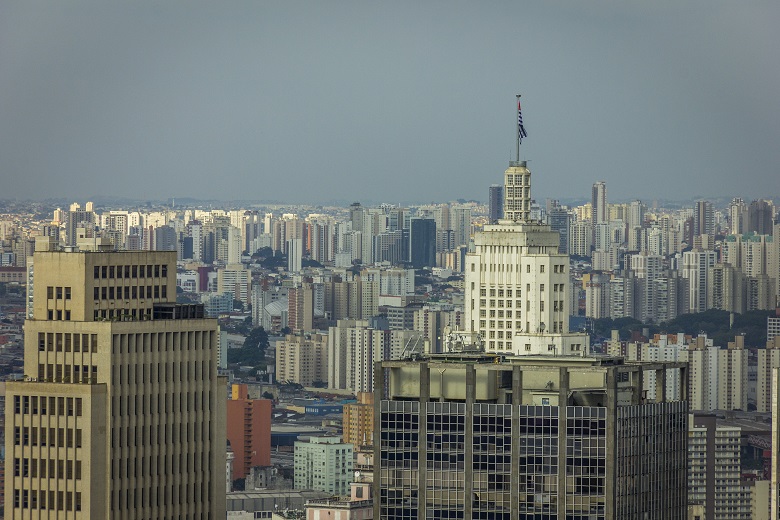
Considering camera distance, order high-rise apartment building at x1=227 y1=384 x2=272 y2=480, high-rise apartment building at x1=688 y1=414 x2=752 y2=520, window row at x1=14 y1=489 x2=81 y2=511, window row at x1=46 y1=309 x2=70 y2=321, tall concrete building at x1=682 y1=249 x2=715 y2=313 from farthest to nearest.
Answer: tall concrete building at x1=682 y1=249 x2=715 y2=313, high-rise apartment building at x1=227 y1=384 x2=272 y2=480, high-rise apartment building at x1=688 y1=414 x2=752 y2=520, window row at x1=46 y1=309 x2=70 y2=321, window row at x1=14 y1=489 x2=81 y2=511

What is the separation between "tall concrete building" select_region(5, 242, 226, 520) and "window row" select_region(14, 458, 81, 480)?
1cm

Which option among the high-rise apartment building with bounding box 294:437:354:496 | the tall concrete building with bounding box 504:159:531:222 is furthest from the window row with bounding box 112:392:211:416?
the high-rise apartment building with bounding box 294:437:354:496

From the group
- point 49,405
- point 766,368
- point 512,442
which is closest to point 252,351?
point 766,368

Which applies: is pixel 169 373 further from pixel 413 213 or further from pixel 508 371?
pixel 413 213

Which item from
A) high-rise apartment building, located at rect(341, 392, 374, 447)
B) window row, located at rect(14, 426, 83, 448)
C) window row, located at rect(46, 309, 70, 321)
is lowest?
high-rise apartment building, located at rect(341, 392, 374, 447)

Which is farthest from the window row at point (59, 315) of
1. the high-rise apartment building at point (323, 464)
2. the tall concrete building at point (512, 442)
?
the high-rise apartment building at point (323, 464)

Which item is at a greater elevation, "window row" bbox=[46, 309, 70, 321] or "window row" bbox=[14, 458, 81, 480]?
"window row" bbox=[46, 309, 70, 321]

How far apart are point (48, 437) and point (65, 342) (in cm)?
127

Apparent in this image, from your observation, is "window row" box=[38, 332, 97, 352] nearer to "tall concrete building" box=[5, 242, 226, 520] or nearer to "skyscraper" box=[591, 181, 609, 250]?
"tall concrete building" box=[5, 242, 226, 520]

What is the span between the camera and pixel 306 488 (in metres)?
66.2

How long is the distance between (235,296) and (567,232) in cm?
2937

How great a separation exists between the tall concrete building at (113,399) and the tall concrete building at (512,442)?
478 centimetres

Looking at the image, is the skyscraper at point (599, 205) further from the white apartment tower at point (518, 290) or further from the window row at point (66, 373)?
the window row at point (66, 373)

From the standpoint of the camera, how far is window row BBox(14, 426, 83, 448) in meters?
29.1
